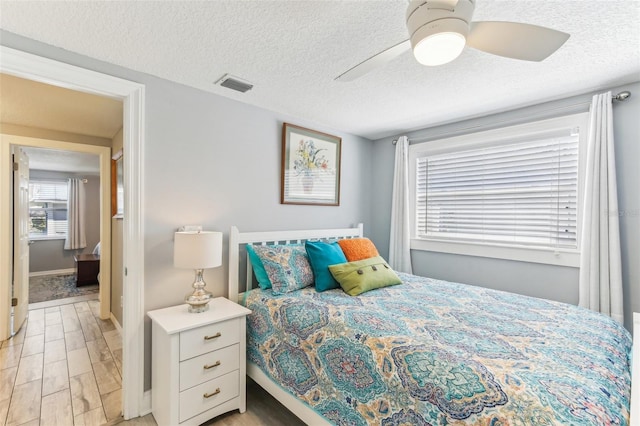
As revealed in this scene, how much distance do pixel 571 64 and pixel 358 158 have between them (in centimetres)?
221

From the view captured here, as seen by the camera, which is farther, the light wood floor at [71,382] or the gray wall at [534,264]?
the gray wall at [534,264]

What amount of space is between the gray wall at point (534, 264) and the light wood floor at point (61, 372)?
3085 millimetres

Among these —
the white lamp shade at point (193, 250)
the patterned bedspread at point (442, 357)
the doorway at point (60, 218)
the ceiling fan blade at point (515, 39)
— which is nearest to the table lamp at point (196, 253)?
the white lamp shade at point (193, 250)

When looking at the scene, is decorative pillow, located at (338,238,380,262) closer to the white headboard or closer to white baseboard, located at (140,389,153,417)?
the white headboard

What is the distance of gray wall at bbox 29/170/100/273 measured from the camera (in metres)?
6.28

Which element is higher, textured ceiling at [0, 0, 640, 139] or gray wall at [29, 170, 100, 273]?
textured ceiling at [0, 0, 640, 139]

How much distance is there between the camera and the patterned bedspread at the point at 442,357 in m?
1.07

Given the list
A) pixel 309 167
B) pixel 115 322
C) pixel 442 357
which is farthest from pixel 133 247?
pixel 115 322

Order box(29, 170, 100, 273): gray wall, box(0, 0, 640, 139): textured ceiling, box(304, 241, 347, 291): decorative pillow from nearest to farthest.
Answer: box(0, 0, 640, 139): textured ceiling, box(304, 241, 347, 291): decorative pillow, box(29, 170, 100, 273): gray wall

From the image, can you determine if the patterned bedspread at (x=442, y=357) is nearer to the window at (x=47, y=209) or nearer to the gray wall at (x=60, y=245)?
the gray wall at (x=60, y=245)

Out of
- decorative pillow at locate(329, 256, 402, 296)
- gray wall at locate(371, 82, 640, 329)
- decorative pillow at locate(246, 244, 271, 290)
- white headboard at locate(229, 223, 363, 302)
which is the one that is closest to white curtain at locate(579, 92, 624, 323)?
gray wall at locate(371, 82, 640, 329)

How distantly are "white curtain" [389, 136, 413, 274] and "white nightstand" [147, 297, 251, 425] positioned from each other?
6.63 ft

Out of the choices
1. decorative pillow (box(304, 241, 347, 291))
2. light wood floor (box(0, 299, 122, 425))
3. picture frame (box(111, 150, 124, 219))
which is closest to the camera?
light wood floor (box(0, 299, 122, 425))

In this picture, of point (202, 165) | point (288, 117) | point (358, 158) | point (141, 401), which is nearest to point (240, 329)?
point (141, 401)
